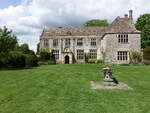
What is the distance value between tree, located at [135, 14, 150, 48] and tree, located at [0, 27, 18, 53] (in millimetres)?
31267

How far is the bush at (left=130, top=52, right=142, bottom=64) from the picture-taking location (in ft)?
94.3

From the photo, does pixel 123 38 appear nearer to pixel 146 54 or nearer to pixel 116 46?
pixel 116 46

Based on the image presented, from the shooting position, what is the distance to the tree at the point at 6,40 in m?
21.1

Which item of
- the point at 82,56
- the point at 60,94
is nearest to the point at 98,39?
the point at 82,56

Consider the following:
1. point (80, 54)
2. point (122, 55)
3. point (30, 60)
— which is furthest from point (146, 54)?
point (30, 60)

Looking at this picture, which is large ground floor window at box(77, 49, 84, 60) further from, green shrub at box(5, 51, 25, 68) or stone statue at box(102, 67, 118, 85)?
stone statue at box(102, 67, 118, 85)

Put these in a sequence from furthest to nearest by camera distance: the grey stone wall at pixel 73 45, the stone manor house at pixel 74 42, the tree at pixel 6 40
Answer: the grey stone wall at pixel 73 45
the stone manor house at pixel 74 42
the tree at pixel 6 40

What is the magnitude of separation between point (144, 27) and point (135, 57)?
54.9 feet

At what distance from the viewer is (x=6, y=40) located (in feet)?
70.0

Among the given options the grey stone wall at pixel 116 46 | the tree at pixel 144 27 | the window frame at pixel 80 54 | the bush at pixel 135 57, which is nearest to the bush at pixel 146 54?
the bush at pixel 135 57

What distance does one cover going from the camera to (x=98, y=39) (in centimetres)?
3572

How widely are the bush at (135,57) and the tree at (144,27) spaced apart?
1309 centimetres

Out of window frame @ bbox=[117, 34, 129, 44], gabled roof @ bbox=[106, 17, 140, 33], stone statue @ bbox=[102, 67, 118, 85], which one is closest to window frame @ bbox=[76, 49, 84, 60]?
gabled roof @ bbox=[106, 17, 140, 33]

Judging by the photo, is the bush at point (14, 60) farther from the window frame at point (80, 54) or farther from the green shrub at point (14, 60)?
the window frame at point (80, 54)
